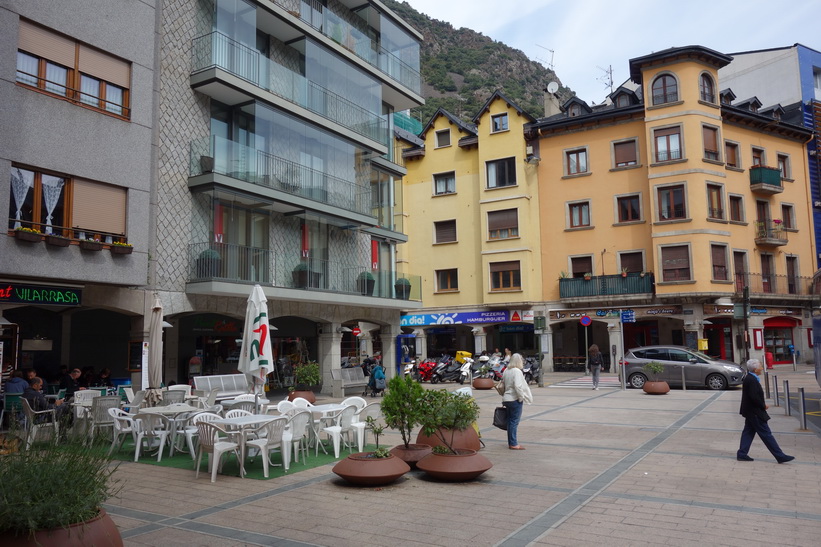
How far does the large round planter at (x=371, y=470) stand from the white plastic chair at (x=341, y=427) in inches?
89.1

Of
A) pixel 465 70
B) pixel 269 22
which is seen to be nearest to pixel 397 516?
pixel 269 22

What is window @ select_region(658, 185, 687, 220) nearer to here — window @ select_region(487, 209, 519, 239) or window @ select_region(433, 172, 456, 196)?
window @ select_region(487, 209, 519, 239)

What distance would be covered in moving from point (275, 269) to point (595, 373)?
43.6 feet

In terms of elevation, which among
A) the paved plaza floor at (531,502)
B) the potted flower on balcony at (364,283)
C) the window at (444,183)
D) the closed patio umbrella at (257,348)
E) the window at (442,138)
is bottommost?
the paved plaza floor at (531,502)

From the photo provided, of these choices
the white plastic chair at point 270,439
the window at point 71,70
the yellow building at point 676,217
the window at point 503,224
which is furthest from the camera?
the window at point 503,224

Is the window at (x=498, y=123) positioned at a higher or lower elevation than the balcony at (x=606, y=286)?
higher

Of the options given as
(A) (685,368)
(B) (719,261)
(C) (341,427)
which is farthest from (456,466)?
(B) (719,261)

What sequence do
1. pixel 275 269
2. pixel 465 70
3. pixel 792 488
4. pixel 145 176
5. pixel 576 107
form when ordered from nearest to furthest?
1. pixel 792 488
2. pixel 145 176
3. pixel 275 269
4. pixel 576 107
5. pixel 465 70

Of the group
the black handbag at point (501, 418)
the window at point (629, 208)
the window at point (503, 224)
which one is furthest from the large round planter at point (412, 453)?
the window at point (629, 208)

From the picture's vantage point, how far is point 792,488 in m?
8.08

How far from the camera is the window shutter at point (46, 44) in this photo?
13.3 meters

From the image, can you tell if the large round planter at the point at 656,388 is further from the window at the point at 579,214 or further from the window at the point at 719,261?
the window at the point at 579,214

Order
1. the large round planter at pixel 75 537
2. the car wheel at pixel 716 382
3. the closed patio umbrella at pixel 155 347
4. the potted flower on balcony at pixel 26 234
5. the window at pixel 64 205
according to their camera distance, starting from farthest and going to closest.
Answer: the car wheel at pixel 716 382, the closed patio umbrella at pixel 155 347, the window at pixel 64 205, the potted flower on balcony at pixel 26 234, the large round planter at pixel 75 537

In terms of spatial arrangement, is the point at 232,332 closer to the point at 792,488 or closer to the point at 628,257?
the point at 792,488
